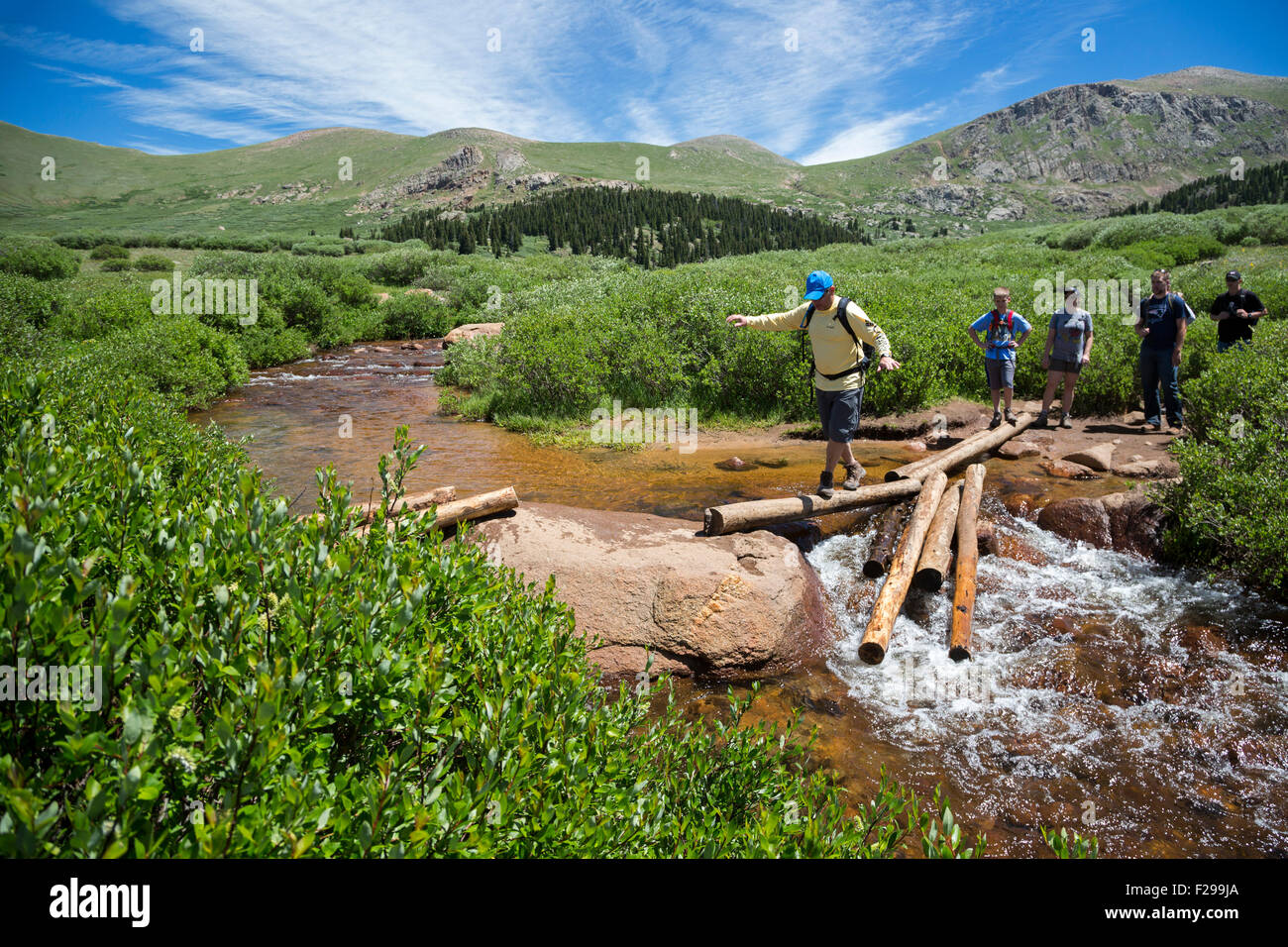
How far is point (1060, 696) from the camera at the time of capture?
20.5 feet

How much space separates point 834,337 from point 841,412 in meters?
1.18

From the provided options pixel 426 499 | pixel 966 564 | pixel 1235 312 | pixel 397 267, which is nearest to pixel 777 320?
pixel 966 564

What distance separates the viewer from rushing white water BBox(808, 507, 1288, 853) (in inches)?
198

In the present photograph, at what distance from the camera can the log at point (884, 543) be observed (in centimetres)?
856

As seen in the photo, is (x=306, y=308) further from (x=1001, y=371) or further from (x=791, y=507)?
(x=1001, y=371)

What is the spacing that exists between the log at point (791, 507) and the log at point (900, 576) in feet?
1.62

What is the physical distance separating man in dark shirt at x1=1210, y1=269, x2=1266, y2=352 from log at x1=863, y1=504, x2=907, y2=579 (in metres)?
8.81

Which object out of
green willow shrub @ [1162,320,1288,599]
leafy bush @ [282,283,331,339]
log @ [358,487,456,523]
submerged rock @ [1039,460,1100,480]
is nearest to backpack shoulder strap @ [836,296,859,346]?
green willow shrub @ [1162,320,1288,599]

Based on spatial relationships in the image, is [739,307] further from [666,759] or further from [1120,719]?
[666,759]

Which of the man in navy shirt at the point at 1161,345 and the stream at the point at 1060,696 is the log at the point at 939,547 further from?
the man in navy shirt at the point at 1161,345

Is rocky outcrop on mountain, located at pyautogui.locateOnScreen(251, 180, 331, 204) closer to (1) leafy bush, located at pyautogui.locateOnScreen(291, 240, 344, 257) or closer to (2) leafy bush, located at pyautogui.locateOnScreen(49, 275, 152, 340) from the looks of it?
(1) leafy bush, located at pyautogui.locateOnScreen(291, 240, 344, 257)

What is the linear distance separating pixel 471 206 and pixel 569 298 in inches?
5882
